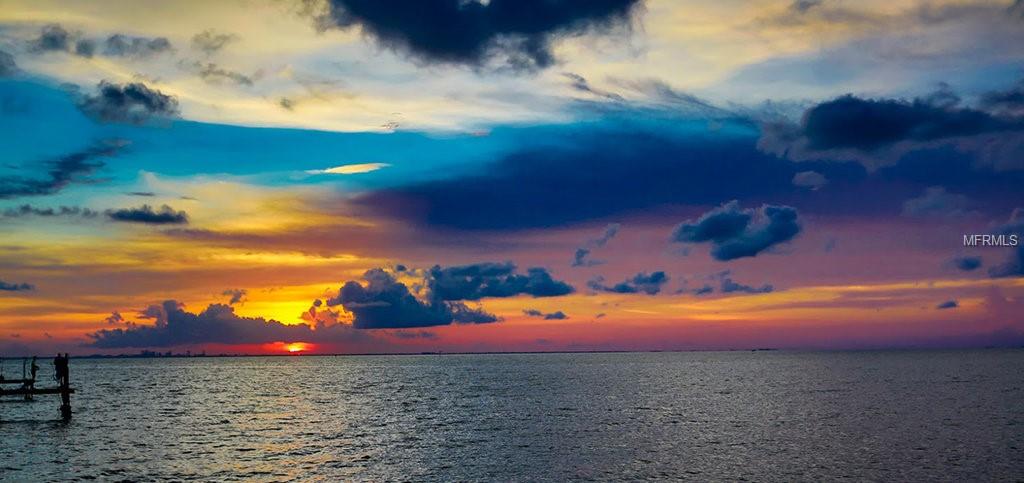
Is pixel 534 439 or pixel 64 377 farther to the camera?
pixel 64 377

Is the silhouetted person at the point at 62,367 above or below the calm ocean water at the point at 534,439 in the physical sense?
above

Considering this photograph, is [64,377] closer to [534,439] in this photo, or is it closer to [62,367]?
[62,367]

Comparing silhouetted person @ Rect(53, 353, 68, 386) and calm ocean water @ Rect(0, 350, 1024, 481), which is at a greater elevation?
silhouetted person @ Rect(53, 353, 68, 386)

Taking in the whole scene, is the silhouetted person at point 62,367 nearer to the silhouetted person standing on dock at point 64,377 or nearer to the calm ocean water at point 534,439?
the silhouetted person standing on dock at point 64,377

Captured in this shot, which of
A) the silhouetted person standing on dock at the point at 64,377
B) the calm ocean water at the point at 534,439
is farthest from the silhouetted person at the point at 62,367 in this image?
the calm ocean water at the point at 534,439

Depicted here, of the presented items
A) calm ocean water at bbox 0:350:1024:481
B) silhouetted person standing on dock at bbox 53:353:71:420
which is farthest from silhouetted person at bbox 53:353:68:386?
calm ocean water at bbox 0:350:1024:481

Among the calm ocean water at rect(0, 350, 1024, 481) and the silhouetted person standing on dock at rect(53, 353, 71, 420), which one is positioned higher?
the silhouetted person standing on dock at rect(53, 353, 71, 420)

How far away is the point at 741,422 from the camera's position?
84875 millimetres

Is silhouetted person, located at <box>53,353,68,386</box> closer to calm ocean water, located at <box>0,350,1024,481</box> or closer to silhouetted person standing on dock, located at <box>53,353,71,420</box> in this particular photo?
silhouetted person standing on dock, located at <box>53,353,71,420</box>

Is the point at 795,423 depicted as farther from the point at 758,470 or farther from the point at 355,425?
the point at 355,425

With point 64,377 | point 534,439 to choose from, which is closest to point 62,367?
point 64,377

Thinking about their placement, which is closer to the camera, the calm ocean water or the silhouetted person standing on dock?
the calm ocean water

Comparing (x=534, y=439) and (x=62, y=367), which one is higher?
(x=62, y=367)

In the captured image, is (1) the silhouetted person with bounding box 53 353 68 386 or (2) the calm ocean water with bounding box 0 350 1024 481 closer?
(2) the calm ocean water with bounding box 0 350 1024 481
